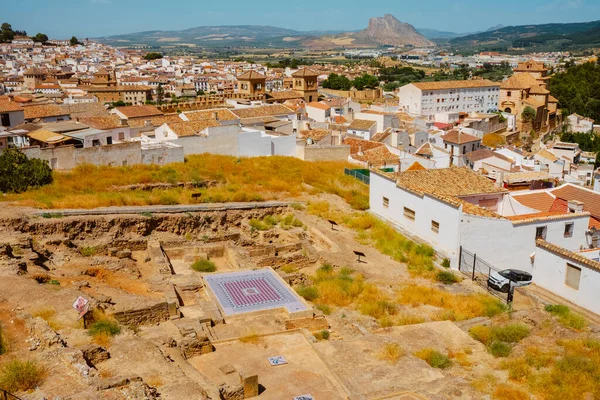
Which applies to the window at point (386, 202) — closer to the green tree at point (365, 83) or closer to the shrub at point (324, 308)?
the shrub at point (324, 308)

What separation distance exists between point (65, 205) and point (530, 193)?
16.7 meters

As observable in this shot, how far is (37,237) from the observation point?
16.9 metres

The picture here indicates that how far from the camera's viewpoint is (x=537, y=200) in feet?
63.7

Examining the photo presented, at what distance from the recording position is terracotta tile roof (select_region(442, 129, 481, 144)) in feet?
113

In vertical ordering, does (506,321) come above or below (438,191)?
below

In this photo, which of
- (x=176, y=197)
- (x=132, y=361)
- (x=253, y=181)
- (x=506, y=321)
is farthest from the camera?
(x=253, y=181)

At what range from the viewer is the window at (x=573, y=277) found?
1407 centimetres

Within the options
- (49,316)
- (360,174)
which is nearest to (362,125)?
(360,174)

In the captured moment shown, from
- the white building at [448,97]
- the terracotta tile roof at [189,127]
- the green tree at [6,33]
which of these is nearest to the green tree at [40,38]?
the green tree at [6,33]

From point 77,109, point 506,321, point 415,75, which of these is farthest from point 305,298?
point 415,75

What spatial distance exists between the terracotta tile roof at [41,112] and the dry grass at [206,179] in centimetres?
1163

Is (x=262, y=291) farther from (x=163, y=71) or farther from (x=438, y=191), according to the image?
(x=163, y=71)

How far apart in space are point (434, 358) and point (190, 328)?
15.8ft

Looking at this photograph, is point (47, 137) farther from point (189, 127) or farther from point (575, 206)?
point (575, 206)
